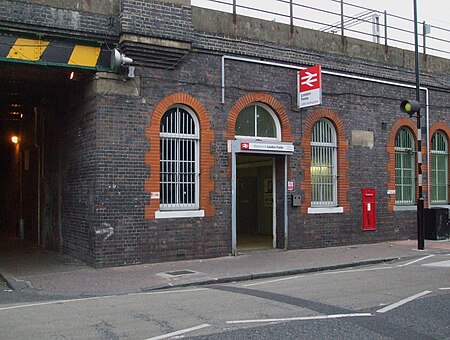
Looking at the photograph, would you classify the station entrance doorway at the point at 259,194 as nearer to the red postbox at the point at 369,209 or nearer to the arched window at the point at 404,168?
the red postbox at the point at 369,209

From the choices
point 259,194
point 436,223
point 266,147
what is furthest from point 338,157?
point 436,223

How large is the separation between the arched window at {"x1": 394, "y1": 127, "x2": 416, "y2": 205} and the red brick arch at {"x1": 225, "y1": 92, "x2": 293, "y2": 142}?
5012 millimetres

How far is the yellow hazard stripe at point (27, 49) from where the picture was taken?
1175cm

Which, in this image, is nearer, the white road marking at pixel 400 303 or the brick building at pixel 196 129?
the white road marking at pixel 400 303

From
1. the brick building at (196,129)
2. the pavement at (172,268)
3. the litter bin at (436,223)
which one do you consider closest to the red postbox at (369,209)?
the brick building at (196,129)

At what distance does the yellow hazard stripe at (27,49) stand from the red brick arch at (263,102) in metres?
5.14

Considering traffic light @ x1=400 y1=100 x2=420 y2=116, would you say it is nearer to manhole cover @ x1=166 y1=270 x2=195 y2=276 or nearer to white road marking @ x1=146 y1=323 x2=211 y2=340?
manhole cover @ x1=166 y1=270 x2=195 y2=276

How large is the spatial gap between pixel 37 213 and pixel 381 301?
13.4 metres

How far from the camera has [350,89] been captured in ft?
55.5

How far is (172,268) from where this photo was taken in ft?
40.7

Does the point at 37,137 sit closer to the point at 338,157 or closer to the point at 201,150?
the point at 201,150

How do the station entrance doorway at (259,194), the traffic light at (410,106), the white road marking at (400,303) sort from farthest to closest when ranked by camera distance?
the traffic light at (410,106) → the station entrance doorway at (259,194) → the white road marking at (400,303)

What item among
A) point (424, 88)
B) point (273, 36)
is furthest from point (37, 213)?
point (424, 88)

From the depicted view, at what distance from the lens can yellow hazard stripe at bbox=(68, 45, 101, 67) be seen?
12434 mm
